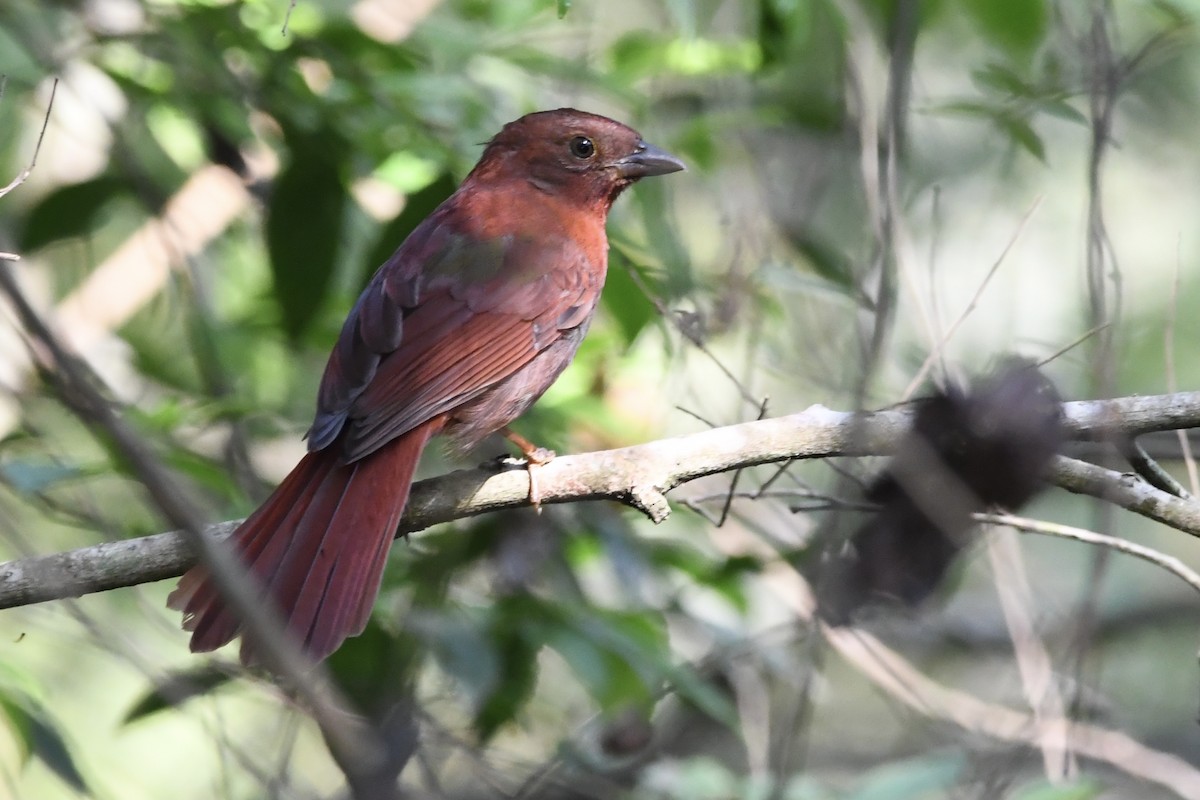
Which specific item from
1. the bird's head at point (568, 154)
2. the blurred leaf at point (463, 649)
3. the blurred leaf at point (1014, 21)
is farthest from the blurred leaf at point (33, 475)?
the blurred leaf at point (1014, 21)

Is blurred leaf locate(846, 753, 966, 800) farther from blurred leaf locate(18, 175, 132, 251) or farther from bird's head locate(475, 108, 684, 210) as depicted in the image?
blurred leaf locate(18, 175, 132, 251)

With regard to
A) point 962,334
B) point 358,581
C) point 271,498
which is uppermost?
point 271,498

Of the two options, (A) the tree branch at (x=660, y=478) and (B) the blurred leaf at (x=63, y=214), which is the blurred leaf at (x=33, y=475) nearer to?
(A) the tree branch at (x=660, y=478)

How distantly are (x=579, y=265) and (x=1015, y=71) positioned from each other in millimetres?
1394

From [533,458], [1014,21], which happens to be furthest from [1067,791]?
[1014,21]

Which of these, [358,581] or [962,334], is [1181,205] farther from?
[358,581]

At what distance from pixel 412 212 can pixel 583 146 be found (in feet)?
2.35

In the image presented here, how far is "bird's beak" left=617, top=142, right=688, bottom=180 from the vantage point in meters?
4.22

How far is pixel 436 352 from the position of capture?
12.1 feet

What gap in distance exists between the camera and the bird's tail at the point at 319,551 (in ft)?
10.0

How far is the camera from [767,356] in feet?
18.2

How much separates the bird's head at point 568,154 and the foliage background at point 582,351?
4.6 inches

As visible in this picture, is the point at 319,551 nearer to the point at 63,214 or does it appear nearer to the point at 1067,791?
the point at 63,214

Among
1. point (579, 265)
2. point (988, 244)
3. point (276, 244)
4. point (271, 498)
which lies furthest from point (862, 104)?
point (988, 244)
